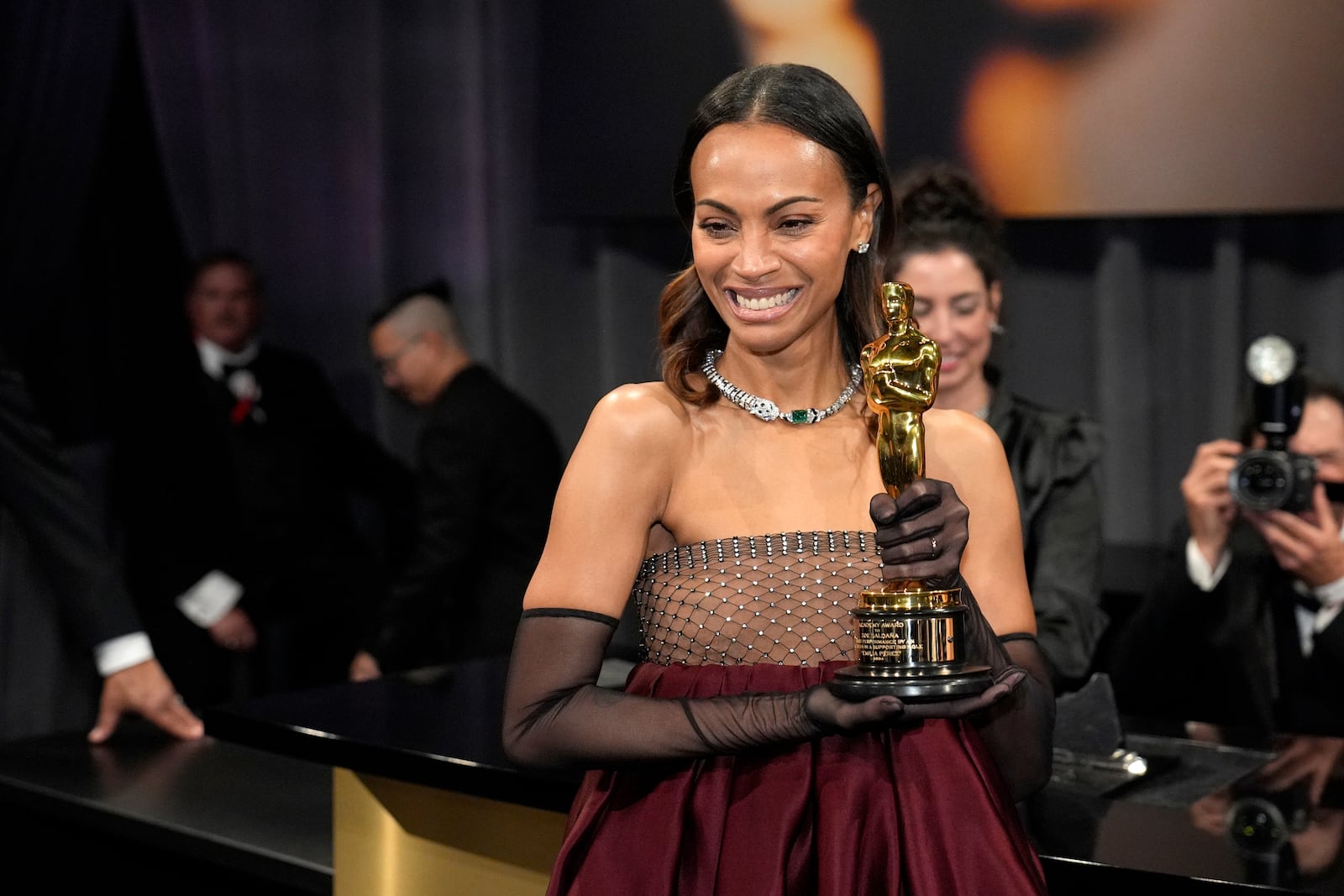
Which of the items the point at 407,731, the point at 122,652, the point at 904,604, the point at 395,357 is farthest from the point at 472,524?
the point at 904,604

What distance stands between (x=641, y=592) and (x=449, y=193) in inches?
187

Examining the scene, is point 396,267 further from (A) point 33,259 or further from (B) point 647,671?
(B) point 647,671

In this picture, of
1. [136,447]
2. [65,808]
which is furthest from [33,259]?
[65,808]

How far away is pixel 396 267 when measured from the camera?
21.1 ft

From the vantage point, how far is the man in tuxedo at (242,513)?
5262 millimetres

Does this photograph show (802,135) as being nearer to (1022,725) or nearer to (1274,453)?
(1022,725)

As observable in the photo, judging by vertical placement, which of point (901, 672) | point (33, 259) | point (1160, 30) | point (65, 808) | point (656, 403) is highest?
point (1160, 30)

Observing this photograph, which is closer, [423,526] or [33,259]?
[423,526]

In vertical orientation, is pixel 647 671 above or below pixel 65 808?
above

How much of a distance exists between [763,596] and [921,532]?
0.25m

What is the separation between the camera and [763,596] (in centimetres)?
167

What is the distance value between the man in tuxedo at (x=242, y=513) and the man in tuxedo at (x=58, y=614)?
172 centimetres

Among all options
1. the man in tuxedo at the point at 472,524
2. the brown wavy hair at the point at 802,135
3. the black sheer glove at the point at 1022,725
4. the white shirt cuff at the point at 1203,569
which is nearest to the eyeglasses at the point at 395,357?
the man in tuxedo at the point at 472,524

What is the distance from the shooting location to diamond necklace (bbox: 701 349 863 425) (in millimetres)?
1754
